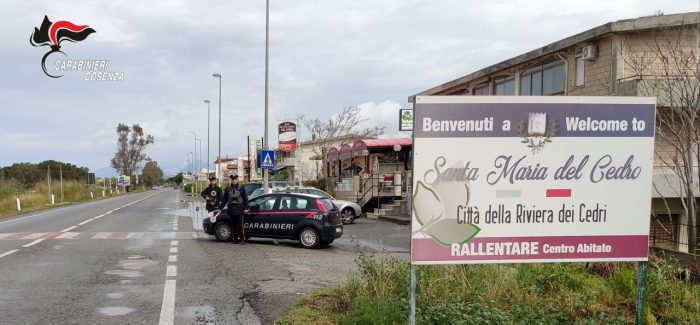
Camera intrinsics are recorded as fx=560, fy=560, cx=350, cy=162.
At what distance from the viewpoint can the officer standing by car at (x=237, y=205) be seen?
14.0 meters

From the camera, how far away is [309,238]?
13.8 m

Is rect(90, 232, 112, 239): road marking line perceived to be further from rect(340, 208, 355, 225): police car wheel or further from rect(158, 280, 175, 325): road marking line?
rect(340, 208, 355, 225): police car wheel

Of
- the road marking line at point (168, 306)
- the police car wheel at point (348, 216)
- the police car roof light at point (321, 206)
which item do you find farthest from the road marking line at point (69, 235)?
the police car wheel at point (348, 216)

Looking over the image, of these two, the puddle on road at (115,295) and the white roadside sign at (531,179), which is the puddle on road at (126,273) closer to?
the puddle on road at (115,295)

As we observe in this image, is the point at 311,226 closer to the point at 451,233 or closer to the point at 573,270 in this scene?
the point at 573,270

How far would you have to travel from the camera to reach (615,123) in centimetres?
502

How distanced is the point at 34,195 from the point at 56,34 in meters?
25.3

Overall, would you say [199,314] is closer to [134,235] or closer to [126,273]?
[126,273]

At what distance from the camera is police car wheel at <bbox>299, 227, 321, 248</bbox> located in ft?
45.0

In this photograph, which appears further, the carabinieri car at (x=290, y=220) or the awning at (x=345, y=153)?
the awning at (x=345, y=153)

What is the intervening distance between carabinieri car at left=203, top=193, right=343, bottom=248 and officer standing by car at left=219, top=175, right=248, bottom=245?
0.26m

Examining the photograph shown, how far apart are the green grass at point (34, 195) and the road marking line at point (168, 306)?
2363cm

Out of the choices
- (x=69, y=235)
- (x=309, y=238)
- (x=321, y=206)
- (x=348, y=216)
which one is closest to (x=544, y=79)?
(x=348, y=216)

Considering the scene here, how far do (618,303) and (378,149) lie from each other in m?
23.0
